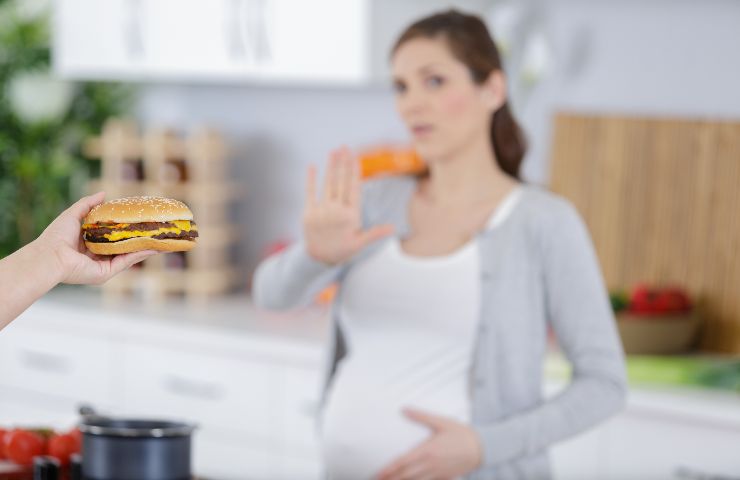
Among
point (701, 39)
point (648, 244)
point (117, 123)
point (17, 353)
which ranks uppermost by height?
point (701, 39)

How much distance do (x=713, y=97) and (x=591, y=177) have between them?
0.38 metres

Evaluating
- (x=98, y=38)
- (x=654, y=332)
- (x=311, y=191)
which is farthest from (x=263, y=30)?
(x=311, y=191)

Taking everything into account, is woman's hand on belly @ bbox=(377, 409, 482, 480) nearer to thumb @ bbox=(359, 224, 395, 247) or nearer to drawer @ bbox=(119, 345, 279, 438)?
thumb @ bbox=(359, 224, 395, 247)

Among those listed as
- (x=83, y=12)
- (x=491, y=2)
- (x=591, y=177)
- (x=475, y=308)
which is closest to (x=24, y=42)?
(x=83, y=12)

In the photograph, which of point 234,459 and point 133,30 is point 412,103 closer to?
point 234,459

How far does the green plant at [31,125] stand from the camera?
4312 mm

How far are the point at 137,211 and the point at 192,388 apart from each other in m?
1.89

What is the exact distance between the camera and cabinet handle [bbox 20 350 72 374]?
151 inches

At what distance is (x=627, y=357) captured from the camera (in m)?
3.09

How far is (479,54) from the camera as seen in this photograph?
232 cm

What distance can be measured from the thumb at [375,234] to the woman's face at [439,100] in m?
0.17

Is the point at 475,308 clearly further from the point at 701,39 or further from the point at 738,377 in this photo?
the point at 701,39

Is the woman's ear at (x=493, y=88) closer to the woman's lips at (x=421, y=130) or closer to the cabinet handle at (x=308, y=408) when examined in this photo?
the woman's lips at (x=421, y=130)

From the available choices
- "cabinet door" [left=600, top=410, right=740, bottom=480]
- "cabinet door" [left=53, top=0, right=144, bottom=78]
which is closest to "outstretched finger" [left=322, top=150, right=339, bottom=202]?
"cabinet door" [left=600, top=410, right=740, bottom=480]
